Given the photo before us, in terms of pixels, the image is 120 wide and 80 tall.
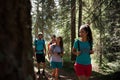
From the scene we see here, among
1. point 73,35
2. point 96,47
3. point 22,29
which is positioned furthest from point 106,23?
point 22,29

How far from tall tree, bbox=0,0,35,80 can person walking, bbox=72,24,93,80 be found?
465 centimetres

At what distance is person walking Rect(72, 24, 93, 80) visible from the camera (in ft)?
21.7

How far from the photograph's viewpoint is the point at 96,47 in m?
29.4

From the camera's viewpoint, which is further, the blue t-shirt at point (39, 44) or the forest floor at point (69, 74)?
the forest floor at point (69, 74)

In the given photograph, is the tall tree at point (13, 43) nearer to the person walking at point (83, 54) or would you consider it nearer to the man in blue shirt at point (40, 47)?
the person walking at point (83, 54)

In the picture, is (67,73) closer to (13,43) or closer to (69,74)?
(69,74)

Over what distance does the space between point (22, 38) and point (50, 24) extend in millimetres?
44646

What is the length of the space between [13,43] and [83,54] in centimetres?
499

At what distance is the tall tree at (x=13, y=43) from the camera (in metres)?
1.71

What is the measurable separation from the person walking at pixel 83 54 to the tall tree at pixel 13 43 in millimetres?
4648

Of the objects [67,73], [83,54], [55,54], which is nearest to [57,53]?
[55,54]

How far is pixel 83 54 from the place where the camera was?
670 cm

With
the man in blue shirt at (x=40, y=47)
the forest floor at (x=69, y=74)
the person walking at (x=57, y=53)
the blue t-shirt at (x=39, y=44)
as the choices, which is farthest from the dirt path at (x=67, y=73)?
the person walking at (x=57, y=53)

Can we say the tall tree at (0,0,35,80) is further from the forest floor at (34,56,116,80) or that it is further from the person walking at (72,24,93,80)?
the forest floor at (34,56,116,80)
